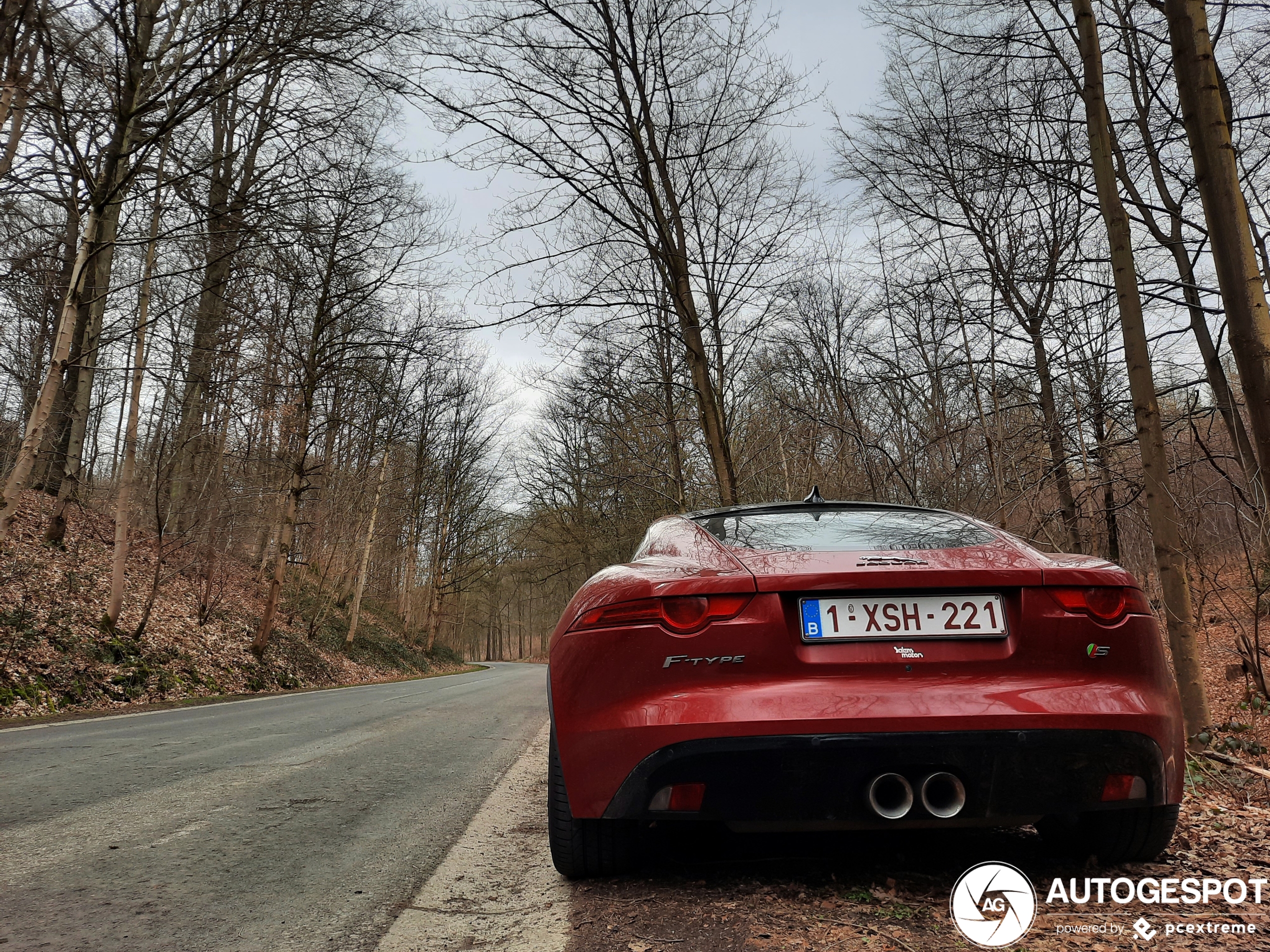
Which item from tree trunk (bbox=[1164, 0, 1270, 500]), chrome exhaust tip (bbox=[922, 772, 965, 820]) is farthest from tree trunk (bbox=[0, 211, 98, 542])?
tree trunk (bbox=[1164, 0, 1270, 500])

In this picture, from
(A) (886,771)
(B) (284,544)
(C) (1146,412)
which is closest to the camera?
(A) (886,771)

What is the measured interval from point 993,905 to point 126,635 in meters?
12.3

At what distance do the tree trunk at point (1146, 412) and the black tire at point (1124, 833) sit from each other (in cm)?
356

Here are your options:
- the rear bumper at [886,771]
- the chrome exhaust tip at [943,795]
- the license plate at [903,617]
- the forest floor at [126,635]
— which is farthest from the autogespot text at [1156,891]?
the forest floor at [126,635]

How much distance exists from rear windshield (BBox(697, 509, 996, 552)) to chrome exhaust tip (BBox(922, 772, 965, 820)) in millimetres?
716

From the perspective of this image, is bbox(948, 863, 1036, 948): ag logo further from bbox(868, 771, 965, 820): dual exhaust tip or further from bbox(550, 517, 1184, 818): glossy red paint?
bbox(550, 517, 1184, 818): glossy red paint

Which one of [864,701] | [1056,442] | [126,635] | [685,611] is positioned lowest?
[864,701]

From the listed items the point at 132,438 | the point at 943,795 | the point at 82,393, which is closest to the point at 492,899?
the point at 943,795

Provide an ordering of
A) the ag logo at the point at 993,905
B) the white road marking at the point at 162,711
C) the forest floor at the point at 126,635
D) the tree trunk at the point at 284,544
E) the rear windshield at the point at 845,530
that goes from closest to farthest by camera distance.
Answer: the ag logo at the point at 993,905, the rear windshield at the point at 845,530, the white road marking at the point at 162,711, the forest floor at the point at 126,635, the tree trunk at the point at 284,544

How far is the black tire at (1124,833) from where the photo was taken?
2.31 meters

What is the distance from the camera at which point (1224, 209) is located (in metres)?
4.07

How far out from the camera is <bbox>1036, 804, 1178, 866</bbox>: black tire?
2307mm

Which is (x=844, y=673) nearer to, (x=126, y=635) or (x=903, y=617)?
(x=903, y=617)

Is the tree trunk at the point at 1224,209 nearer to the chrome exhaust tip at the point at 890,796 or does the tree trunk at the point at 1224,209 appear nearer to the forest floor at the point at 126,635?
the chrome exhaust tip at the point at 890,796
